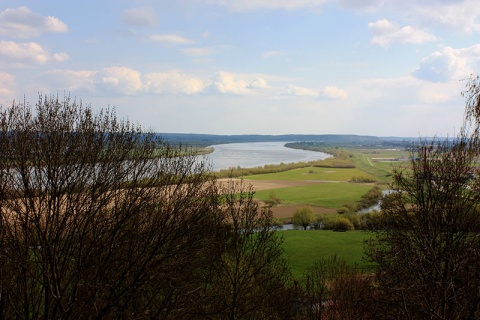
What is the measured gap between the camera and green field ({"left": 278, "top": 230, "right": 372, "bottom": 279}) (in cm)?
3908

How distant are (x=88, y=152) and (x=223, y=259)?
9744 mm

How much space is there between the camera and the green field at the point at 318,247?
39.1 m

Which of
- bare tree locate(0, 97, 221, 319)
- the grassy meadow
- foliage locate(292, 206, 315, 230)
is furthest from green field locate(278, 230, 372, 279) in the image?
bare tree locate(0, 97, 221, 319)

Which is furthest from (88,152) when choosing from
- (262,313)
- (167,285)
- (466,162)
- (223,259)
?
(466,162)

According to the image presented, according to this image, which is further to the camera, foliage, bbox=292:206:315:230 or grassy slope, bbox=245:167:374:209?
grassy slope, bbox=245:167:374:209

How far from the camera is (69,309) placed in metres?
10.9

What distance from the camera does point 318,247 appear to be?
43969mm

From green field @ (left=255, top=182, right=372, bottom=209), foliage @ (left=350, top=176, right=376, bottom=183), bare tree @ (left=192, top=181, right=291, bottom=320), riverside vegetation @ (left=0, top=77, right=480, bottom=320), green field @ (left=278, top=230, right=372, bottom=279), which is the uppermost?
riverside vegetation @ (left=0, top=77, right=480, bottom=320)

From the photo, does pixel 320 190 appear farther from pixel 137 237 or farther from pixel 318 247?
pixel 137 237

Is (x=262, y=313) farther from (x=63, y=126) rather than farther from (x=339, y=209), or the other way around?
(x=339, y=209)

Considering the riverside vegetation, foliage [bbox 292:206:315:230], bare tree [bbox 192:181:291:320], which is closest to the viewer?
the riverside vegetation

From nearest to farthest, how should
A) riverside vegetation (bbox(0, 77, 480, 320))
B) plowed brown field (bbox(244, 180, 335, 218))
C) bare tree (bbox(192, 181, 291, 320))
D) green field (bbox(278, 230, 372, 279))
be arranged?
1. riverside vegetation (bbox(0, 77, 480, 320))
2. bare tree (bbox(192, 181, 291, 320))
3. green field (bbox(278, 230, 372, 279))
4. plowed brown field (bbox(244, 180, 335, 218))

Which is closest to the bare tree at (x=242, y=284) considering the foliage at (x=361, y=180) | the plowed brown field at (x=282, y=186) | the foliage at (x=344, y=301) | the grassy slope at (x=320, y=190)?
the foliage at (x=344, y=301)

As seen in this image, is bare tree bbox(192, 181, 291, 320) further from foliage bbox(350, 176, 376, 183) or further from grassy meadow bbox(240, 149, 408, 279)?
foliage bbox(350, 176, 376, 183)
